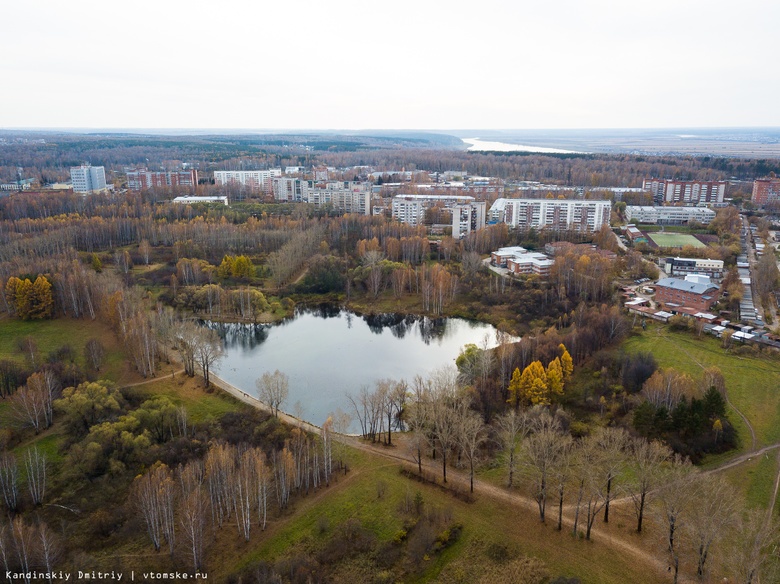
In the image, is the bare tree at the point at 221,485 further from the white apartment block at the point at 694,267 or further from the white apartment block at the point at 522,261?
the white apartment block at the point at 694,267

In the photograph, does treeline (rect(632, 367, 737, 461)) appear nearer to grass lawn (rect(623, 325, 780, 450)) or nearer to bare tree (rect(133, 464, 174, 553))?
grass lawn (rect(623, 325, 780, 450))

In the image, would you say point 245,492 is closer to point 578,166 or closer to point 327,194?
point 327,194

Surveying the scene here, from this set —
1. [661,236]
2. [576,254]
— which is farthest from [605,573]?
[661,236]

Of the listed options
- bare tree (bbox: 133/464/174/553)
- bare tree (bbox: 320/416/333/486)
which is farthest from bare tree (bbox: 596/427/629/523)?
bare tree (bbox: 133/464/174/553)

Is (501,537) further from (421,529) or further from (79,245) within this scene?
(79,245)

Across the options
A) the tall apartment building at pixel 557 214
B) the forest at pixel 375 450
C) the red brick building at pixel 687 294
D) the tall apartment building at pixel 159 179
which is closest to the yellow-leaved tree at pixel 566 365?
the forest at pixel 375 450

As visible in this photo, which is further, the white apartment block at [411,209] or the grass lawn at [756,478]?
the white apartment block at [411,209]
